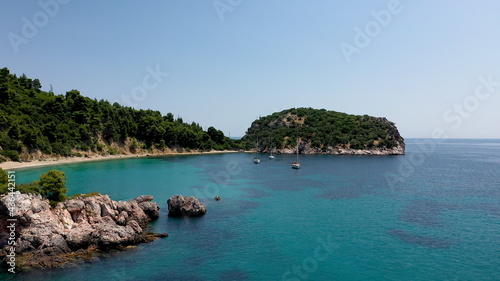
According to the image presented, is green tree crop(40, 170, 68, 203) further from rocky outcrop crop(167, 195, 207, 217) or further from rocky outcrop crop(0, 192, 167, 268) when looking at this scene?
rocky outcrop crop(167, 195, 207, 217)

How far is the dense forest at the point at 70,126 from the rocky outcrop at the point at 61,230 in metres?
73.7

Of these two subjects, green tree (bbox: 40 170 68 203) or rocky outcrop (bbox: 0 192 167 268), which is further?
green tree (bbox: 40 170 68 203)

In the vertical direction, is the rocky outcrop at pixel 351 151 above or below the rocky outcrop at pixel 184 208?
above

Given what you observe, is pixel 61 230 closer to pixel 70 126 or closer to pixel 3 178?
pixel 3 178

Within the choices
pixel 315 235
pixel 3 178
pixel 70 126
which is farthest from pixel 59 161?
pixel 315 235

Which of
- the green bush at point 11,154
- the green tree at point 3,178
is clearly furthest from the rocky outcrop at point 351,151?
the green tree at point 3,178

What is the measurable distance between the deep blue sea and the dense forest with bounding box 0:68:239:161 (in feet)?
113

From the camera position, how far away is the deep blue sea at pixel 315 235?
103ft

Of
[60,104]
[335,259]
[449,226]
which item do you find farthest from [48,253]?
[60,104]

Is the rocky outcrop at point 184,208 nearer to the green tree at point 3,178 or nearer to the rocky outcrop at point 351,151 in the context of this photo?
the green tree at point 3,178

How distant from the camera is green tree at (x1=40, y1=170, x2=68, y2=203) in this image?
137 feet

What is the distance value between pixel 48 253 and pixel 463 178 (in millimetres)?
99983

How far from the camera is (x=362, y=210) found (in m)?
55.1

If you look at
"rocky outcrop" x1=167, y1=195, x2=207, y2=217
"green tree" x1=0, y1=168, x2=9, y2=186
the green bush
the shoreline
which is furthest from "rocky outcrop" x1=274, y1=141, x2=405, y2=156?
"green tree" x1=0, y1=168, x2=9, y2=186
